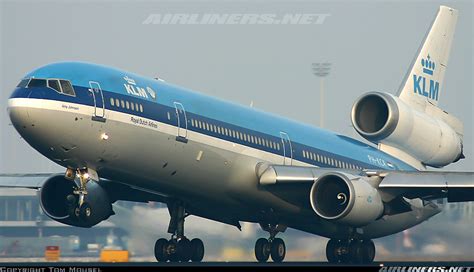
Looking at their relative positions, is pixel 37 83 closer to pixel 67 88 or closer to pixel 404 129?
pixel 67 88

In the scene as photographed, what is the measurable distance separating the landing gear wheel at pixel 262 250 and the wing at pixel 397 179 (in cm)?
308

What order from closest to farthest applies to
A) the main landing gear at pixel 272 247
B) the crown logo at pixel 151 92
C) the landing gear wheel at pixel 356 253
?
the crown logo at pixel 151 92 < the main landing gear at pixel 272 247 < the landing gear wheel at pixel 356 253

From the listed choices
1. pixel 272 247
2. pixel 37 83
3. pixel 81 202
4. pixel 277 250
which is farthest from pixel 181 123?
pixel 277 250

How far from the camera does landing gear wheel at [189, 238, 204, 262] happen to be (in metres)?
38.9

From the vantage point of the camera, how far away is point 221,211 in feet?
123

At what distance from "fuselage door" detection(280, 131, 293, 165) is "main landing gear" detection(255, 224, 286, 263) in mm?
2254

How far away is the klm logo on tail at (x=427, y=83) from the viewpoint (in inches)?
1816

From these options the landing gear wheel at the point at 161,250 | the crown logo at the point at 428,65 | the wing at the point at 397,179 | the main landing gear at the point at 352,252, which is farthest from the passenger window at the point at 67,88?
the crown logo at the point at 428,65

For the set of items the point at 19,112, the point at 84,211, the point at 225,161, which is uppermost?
the point at 19,112

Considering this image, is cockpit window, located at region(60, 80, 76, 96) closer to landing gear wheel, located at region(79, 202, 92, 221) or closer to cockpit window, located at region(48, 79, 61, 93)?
cockpit window, located at region(48, 79, 61, 93)

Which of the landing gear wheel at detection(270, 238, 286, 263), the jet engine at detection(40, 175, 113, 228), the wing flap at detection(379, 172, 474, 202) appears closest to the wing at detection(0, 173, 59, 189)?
the jet engine at detection(40, 175, 113, 228)

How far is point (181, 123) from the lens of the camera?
3438cm

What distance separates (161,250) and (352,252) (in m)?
5.96

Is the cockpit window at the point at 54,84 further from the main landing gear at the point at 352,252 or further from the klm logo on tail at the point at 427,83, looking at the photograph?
the klm logo on tail at the point at 427,83
